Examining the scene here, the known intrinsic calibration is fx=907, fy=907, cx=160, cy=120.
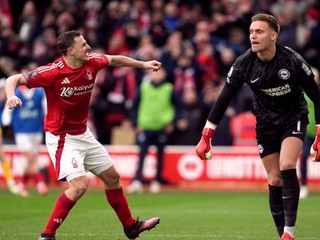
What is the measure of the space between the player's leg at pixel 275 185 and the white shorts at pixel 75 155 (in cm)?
182

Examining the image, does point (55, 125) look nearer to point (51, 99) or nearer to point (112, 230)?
point (51, 99)

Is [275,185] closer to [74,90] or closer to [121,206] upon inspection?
[121,206]

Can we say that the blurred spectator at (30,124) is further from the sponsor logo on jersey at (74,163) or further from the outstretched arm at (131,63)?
the sponsor logo on jersey at (74,163)

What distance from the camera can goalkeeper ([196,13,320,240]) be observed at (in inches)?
378

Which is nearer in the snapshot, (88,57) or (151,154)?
(88,57)

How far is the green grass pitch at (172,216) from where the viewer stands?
37.1 feet

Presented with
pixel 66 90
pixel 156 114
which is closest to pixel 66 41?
pixel 66 90

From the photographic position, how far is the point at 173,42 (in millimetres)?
21547

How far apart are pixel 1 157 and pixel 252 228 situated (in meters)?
7.62

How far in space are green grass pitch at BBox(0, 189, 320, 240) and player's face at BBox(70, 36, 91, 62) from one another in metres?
2.20

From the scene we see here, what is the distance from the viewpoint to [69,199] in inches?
391

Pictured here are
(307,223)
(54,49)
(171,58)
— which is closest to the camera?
(307,223)

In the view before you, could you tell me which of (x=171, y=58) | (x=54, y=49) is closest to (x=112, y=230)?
(x=171, y=58)

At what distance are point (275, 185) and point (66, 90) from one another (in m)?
2.56
